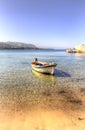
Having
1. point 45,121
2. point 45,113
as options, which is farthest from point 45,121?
point 45,113

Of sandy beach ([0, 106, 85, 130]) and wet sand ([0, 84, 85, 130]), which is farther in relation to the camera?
wet sand ([0, 84, 85, 130])

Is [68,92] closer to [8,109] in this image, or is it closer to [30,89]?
[30,89]

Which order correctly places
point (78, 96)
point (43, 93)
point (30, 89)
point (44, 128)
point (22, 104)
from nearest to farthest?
point (44, 128) < point (22, 104) < point (78, 96) < point (43, 93) < point (30, 89)

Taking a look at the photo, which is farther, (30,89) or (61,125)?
(30,89)

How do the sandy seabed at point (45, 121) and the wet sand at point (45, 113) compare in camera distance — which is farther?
the wet sand at point (45, 113)

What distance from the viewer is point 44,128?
6684mm

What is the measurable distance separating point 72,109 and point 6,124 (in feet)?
13.1

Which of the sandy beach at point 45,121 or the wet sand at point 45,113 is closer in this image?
the sandy beach at point 45,121

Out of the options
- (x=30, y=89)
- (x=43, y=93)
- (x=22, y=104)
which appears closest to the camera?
(x=22, y=104)

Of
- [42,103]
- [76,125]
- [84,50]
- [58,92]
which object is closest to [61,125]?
[76,125]

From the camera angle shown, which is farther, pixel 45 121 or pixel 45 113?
pixel 45 113

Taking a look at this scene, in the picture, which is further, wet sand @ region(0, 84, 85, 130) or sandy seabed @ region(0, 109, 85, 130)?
wet sand @ region(0, 84, 85, 130)

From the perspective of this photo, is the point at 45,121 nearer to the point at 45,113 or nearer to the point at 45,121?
the point at 45,121

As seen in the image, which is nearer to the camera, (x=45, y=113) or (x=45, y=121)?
(x=45, y=121)
